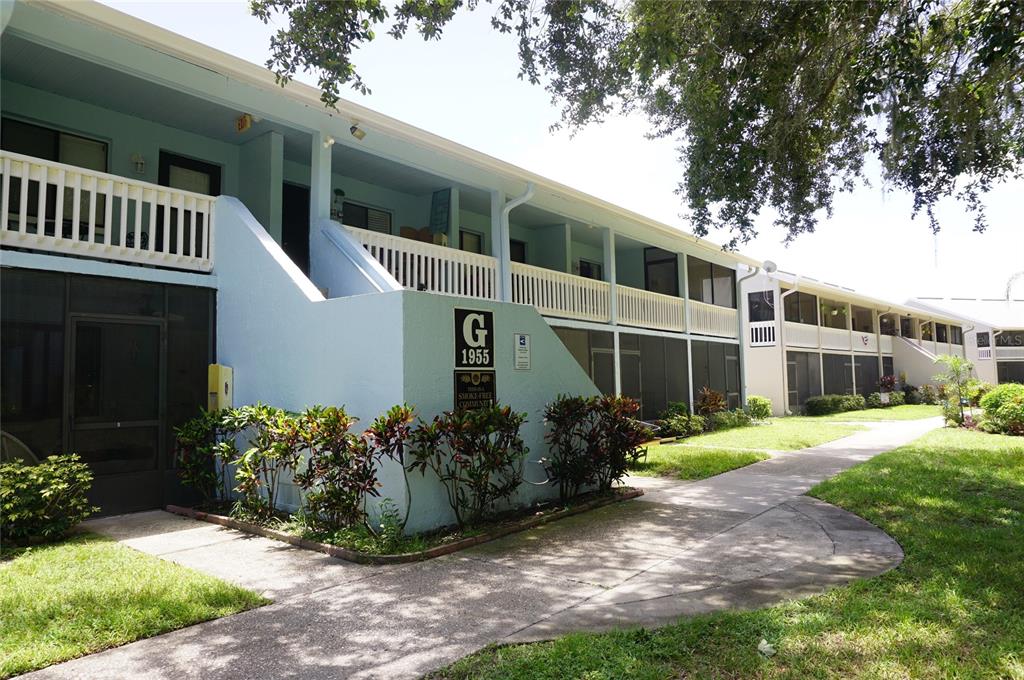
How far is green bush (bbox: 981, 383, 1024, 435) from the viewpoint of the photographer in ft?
51.0

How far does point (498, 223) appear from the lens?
1276cm

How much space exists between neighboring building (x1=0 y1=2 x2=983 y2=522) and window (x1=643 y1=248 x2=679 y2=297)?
7.81 meters

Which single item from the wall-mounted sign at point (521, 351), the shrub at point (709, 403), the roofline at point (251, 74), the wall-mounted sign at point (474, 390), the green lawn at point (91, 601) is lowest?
the green lawn at point (91, 601)

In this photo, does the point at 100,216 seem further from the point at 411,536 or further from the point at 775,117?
the point at 775,117

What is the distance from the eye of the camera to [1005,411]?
1576 centimetres

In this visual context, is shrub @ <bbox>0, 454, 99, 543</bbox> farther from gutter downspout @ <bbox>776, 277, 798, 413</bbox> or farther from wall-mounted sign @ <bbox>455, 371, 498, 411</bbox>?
gutter downspout @ <bbox>776, 277, 798, 413</bbox>

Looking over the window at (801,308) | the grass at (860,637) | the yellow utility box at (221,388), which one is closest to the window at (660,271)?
the window at (801,308)

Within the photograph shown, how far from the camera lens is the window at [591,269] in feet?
62.2

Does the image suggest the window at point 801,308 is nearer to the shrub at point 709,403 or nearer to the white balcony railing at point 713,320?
the white balcony railing at point 713,320

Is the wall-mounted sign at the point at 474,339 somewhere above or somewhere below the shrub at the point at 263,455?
above

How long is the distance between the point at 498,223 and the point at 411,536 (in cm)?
755

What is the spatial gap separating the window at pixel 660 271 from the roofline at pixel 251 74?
23.8ft

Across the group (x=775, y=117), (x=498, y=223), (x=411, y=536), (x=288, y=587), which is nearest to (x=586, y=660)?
(x=288, y=587)

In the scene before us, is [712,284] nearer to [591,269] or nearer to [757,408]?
[757,408]
